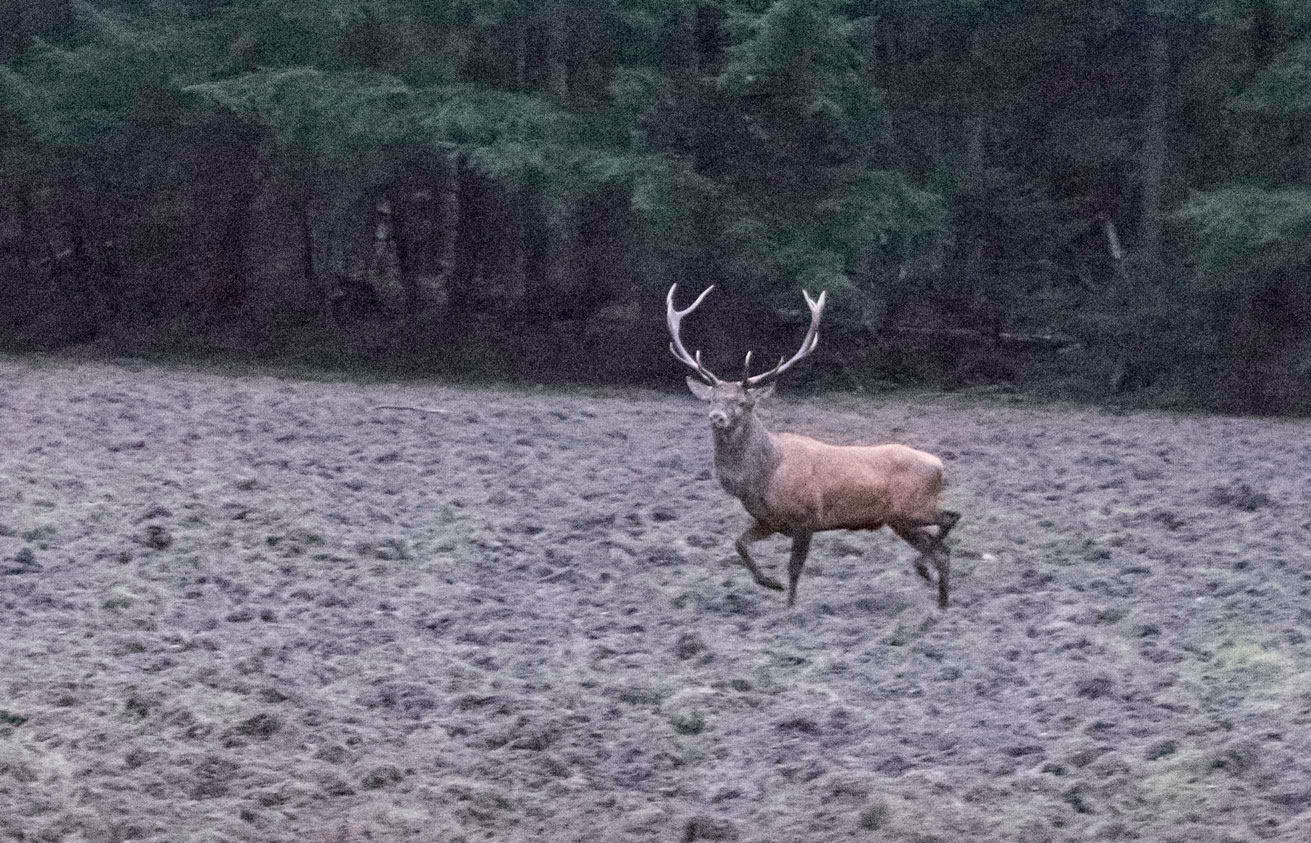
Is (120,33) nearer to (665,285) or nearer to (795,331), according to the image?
(665,285)

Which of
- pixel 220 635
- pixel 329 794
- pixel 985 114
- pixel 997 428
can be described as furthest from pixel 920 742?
pixel 985 114

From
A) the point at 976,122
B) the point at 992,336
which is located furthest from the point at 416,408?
the point at 976,122

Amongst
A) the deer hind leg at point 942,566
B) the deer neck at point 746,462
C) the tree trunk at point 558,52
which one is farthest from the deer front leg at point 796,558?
the tree trunk at point 558,52

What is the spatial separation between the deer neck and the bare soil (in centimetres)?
74

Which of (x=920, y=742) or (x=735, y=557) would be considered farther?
(x=735, y=557)

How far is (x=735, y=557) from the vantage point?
29.2 feet

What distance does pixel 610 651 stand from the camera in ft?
24.6

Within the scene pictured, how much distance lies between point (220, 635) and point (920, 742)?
289cm

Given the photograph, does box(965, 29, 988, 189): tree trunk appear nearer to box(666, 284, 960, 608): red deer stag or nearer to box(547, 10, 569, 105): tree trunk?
box(547, 10, 569, 105): tree trunk

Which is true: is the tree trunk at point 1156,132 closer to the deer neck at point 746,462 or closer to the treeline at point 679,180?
the treeline at point 679,180

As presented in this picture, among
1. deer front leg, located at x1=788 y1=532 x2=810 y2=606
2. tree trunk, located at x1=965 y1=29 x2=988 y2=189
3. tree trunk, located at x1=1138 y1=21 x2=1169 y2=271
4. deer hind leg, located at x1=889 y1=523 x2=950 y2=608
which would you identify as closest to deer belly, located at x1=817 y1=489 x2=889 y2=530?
deer front leg, located at x1=788 y1=532 x2=810 y2=606

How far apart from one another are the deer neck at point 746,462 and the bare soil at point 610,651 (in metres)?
0.74

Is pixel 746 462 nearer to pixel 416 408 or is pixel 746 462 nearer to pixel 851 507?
pixel 851 507

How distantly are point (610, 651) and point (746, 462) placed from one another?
1053 mm
